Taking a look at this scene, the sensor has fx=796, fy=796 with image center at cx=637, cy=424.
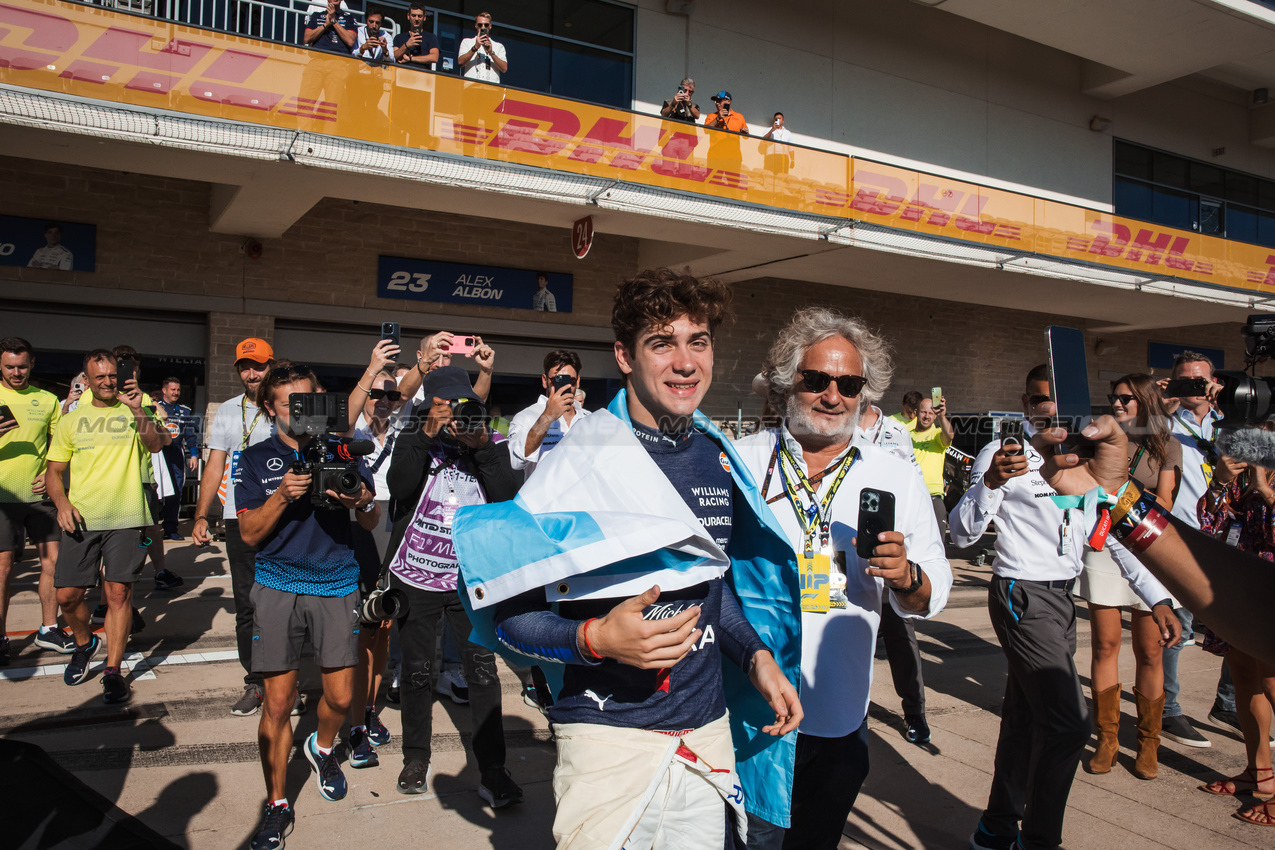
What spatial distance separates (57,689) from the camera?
202 inches

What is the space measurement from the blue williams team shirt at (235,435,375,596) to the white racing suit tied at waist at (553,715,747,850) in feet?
6.94

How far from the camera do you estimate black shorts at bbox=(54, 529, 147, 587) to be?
534cm

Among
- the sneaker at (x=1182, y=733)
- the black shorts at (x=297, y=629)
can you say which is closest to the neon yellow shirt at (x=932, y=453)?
the sneaker at (x=1182, y=733)

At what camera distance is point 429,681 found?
12.9 ft

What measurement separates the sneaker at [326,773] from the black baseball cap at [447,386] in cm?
172

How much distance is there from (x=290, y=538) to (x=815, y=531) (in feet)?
7.89

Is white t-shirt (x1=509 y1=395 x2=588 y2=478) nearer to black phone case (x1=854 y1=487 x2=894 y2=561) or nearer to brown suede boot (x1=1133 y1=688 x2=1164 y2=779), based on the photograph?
black phone case (x1=854 y1=487 x2=894 y2=561)

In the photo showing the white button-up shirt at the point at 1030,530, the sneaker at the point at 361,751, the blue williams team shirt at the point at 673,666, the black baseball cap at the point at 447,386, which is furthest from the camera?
the sneaker at the point at 361,751

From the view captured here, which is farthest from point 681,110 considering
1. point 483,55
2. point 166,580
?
point 166,580

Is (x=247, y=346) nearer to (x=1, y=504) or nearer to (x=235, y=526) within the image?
(x=235, y=526)

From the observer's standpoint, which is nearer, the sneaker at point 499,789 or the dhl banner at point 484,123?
the sneaker at point 499,789

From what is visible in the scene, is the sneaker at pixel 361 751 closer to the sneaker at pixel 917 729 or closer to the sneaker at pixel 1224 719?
the sneaker at pixel 917 729

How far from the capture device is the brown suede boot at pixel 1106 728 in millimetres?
4523

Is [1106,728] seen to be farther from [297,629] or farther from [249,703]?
[249,703]
